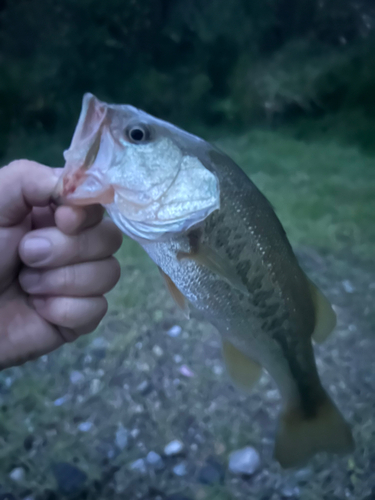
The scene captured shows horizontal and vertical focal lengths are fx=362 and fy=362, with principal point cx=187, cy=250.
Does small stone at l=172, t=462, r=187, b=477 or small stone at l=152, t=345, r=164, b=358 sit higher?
small stone at l=172, t=462, r=187, b=477

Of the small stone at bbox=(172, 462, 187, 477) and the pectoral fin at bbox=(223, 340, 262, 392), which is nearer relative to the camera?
the pectoral fin at bbox=(223, 340, 262, 392)

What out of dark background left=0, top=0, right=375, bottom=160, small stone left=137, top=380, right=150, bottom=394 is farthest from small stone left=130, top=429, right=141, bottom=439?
dark background left=0, top=0, right=375, bottom=160

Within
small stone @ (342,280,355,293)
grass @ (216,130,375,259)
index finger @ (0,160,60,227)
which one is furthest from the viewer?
grass @ (216,130,375,259)

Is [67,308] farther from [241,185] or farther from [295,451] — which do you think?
[295,451]

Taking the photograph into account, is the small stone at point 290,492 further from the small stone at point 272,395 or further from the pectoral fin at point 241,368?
the pectoral fin at point 241,368

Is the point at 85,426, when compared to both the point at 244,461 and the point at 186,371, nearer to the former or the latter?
the point at 186,371

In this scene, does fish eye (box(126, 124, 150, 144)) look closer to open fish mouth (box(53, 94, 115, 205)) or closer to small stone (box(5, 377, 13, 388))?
open fish mouth (box(53, 94, 115, 205))
